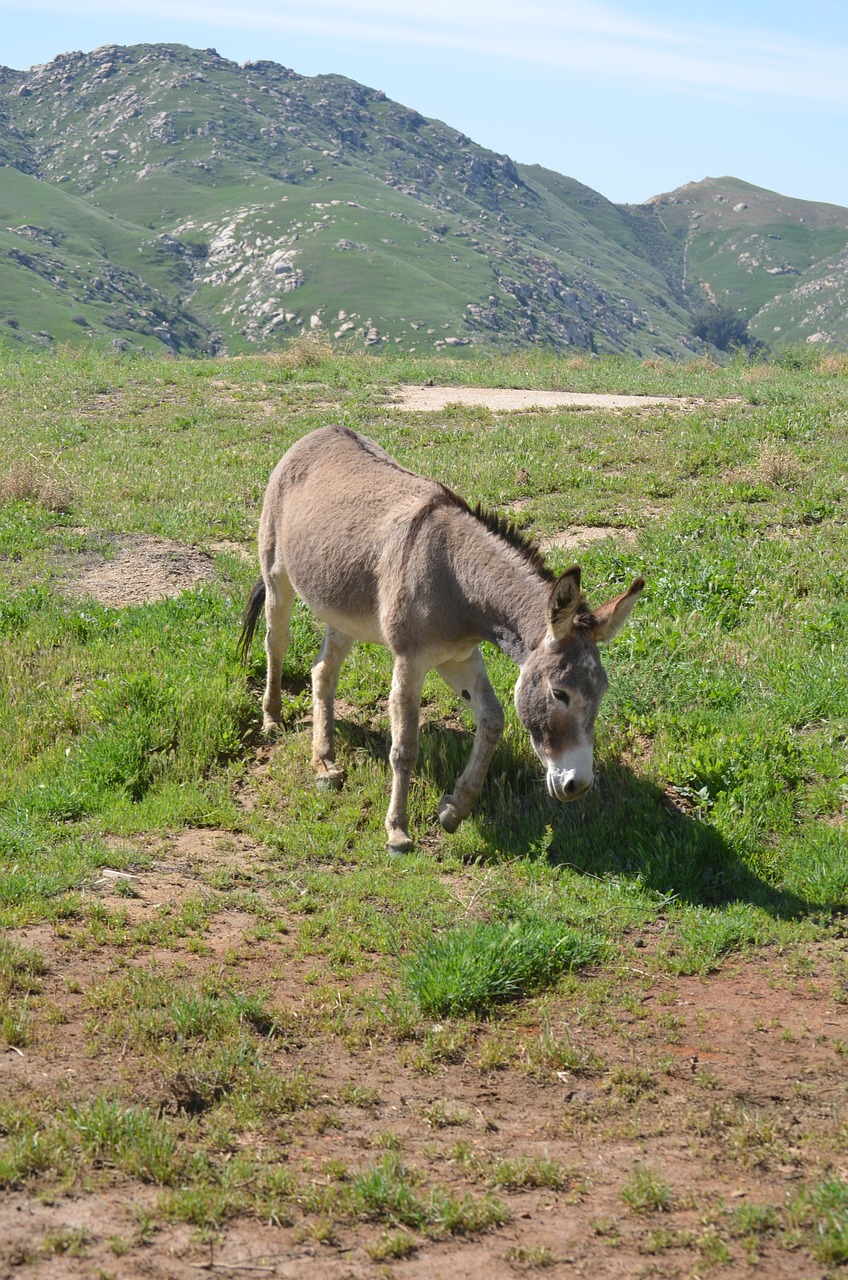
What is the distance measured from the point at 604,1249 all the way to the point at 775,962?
8.18 feet

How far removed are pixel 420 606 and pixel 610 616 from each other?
1.40 metres

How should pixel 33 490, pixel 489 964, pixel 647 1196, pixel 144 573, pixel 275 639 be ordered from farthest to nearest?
Answer: pixel 33 490
pixel 144 573
pixel 275 639
pixel 489 964
pixel 647 1196

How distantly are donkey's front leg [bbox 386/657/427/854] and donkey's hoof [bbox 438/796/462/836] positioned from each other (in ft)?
0.84

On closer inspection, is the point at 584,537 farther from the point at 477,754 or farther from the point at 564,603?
the point at 564,603

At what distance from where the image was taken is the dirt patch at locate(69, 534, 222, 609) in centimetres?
1086

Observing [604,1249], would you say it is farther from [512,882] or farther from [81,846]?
[81,846]

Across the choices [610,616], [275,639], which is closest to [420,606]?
[610,616]

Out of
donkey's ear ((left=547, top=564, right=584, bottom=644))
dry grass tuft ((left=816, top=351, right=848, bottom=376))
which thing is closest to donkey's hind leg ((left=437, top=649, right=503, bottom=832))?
donkey's ear ((left=547, top=564, right=584, bottom=644))

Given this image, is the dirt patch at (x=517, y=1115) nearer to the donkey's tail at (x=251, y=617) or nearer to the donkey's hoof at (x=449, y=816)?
the donkey's hoof at (x=449, y=816)

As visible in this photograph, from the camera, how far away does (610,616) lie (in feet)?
20.1

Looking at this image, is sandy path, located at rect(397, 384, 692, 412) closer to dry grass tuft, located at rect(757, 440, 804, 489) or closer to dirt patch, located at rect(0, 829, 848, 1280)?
dry grass tuft, located at rect(757, 440, 804, 489)

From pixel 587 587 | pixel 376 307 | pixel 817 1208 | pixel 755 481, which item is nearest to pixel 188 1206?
pixel 817 1208

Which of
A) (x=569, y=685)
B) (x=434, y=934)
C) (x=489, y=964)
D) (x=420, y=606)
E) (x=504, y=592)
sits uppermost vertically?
(x=504, y=592)

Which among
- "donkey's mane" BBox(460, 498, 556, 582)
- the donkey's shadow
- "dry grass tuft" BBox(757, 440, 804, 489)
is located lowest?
the donkey's shadow
